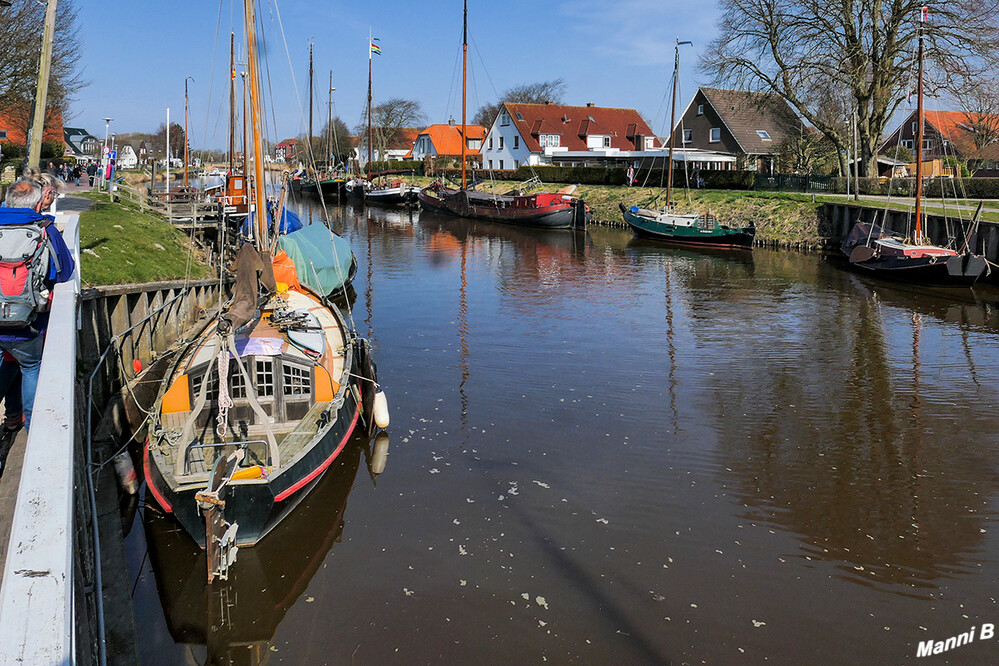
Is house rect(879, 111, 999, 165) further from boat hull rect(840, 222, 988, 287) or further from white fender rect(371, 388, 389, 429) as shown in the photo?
white fender rect(371, 388, 389, 429)

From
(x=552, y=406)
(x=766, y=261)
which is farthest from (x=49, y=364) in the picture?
(x=766, y=261)

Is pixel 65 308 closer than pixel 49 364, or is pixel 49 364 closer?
pixel 49 364

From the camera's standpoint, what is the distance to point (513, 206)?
50594 mm

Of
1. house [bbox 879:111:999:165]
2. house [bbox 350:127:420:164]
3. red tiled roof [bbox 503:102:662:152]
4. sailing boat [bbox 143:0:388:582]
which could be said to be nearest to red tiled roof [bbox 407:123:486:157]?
house [bbox 350:127:420:164]

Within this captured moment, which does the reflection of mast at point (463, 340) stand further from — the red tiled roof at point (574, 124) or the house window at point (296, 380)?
the red tiled roof at point (574, 124)

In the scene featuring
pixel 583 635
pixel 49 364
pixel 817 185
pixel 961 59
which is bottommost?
pixel 583 635

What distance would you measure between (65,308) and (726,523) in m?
7.61

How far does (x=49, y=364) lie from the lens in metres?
3.84

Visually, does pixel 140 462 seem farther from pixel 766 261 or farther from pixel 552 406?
pixel 766 261

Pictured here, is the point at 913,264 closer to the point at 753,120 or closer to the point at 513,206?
the point at 513,206

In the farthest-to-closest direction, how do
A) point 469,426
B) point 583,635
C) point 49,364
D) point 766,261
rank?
point 766,261 < point 469,426 < point 583,635 < point 49,364

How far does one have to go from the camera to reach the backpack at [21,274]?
5.45 metres

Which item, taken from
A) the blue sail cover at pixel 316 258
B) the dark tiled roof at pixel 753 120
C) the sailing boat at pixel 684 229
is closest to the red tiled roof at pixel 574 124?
the dark tiled roof at pixel 753 120

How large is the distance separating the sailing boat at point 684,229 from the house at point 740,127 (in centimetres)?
1912
